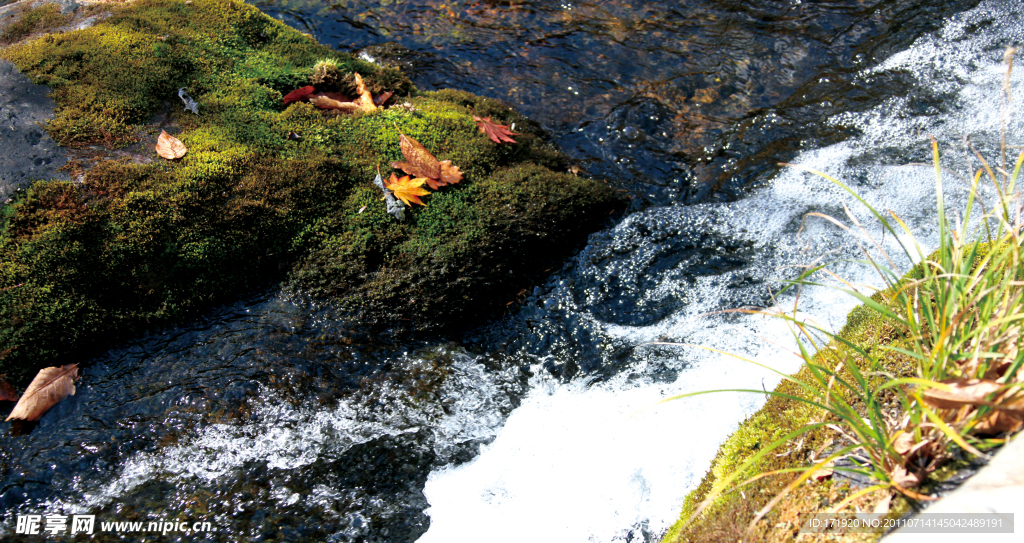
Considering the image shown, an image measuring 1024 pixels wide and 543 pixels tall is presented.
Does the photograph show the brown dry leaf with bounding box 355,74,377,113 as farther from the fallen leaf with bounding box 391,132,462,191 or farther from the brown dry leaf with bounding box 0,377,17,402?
the brown dry leaf with bounding box 0,377,17,402

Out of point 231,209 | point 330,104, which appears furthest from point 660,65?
point 231,209

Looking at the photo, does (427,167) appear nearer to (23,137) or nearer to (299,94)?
(299,94)

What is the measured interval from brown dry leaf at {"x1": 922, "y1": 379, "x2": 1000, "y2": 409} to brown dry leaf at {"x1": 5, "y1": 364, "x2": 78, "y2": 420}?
157 inches

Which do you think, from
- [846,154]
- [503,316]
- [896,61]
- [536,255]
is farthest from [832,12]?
[503,316]

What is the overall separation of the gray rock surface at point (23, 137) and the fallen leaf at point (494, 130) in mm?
2730

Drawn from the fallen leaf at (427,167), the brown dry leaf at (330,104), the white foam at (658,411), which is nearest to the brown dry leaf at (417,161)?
the fallen leaf at (427,167)

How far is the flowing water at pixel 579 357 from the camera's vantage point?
281 cm

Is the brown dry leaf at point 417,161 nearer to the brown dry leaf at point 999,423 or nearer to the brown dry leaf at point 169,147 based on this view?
the brown dry leaf at point 169,147

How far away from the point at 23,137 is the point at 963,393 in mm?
4904

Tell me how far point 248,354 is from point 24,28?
10.9 ft

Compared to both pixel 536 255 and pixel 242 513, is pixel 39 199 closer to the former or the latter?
pixel 242 513

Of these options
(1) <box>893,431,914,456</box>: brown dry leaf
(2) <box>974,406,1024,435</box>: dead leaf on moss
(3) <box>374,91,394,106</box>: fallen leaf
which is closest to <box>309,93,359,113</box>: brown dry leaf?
(3) <box>374,91,394,106</box>: fallen leaf

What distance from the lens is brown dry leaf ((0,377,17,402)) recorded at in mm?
2943

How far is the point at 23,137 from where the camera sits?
3445 mm
